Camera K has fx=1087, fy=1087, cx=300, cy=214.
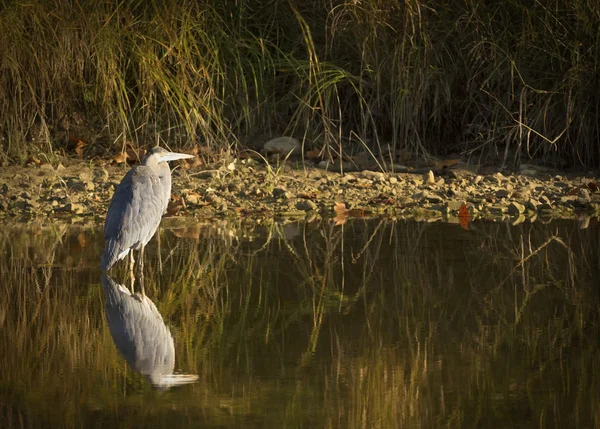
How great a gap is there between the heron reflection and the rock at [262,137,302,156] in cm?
459

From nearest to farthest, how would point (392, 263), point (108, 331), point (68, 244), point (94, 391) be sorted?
1. point (94, 391)
2. point (108, 331)
3. point (392, 263)
4. point (68, 244)

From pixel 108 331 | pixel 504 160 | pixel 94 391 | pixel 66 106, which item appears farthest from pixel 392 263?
pixel 66 106

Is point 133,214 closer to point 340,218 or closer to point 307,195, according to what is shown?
point 340,218

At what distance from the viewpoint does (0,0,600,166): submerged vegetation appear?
9.68m

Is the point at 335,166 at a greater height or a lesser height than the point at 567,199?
greater

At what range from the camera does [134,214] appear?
6496 millimetres

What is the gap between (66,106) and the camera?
1020cm

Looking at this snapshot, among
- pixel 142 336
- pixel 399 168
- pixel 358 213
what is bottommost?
pixel 142 336

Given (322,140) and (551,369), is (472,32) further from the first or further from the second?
(551,369)

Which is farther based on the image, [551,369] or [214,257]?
[214,257]

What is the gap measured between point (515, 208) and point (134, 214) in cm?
361

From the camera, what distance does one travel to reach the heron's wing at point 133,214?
247 inches

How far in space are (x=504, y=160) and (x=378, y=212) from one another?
1962 mm

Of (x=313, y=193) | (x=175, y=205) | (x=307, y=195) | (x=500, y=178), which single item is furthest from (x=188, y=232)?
(x=500, y=178)
